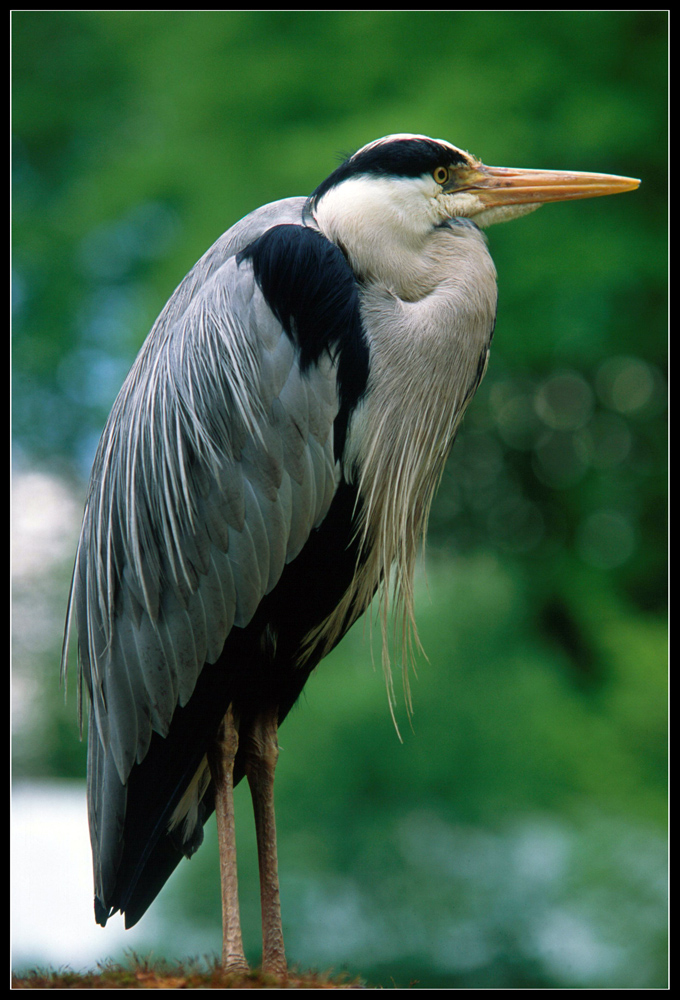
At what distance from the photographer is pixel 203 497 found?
1413mm

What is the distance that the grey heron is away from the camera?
139cm

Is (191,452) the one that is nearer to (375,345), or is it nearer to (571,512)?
(375,345)

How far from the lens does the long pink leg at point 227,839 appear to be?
1.36 metres

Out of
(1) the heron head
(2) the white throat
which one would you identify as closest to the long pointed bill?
(1) the heron head

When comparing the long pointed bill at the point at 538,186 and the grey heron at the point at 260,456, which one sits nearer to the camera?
the grey heron at the point at 260,456

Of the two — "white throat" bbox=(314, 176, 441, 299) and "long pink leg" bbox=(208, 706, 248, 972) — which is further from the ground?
"white throat" bbox=(314, 176, 441, 299)

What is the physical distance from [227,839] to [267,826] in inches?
5.1

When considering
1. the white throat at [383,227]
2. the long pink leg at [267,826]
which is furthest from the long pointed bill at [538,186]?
the long pink leg at [267,826]

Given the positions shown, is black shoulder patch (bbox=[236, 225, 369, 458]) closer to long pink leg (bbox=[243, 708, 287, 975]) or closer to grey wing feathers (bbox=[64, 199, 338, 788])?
grey wing feathers (bbox=[64, 199, 338, 788])

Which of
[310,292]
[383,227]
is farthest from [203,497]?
[383,227]

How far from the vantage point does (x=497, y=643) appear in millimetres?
3641

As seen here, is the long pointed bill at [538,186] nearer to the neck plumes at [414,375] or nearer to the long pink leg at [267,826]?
the neck plumes at [414,375]

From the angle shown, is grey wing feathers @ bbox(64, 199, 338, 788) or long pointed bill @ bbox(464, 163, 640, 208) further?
long pointed bill @ bbox(464, 163, 640, 208)

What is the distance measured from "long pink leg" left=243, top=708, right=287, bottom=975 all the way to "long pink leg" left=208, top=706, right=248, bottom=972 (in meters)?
0.07
